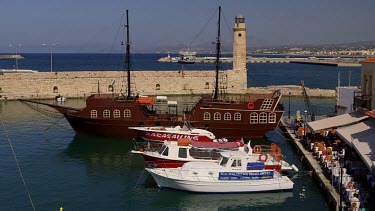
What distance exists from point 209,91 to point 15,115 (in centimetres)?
1992

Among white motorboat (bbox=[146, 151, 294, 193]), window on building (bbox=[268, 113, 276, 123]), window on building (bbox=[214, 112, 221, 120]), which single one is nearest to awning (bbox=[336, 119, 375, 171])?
white motorboat (bbox=[146, 151, 294, 193])

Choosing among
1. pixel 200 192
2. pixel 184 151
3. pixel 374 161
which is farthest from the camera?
pixel 184 151

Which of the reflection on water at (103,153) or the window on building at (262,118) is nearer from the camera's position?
the reflection on water at (103,153)

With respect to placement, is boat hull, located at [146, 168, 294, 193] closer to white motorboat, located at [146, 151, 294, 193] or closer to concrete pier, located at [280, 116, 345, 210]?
white motorboat, located at [146, 151, 294, 193]

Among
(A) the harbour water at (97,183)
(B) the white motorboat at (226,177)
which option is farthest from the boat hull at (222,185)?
(A) the harbour water at (97,183)

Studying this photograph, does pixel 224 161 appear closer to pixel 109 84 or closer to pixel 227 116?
pixel 227 116

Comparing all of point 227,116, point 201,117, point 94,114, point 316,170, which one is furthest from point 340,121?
point 94,114

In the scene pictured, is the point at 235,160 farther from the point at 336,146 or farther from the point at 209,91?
the point at 209,91

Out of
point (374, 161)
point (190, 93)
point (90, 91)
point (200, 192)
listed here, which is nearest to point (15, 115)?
point (90, 91)

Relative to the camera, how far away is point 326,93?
48250mm

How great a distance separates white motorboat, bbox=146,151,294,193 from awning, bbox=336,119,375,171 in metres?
2.74

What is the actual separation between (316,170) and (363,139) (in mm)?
2727

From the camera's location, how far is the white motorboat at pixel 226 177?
57.2ft

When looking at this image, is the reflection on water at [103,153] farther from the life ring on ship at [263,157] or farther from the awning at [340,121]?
the awning at [340,121]
